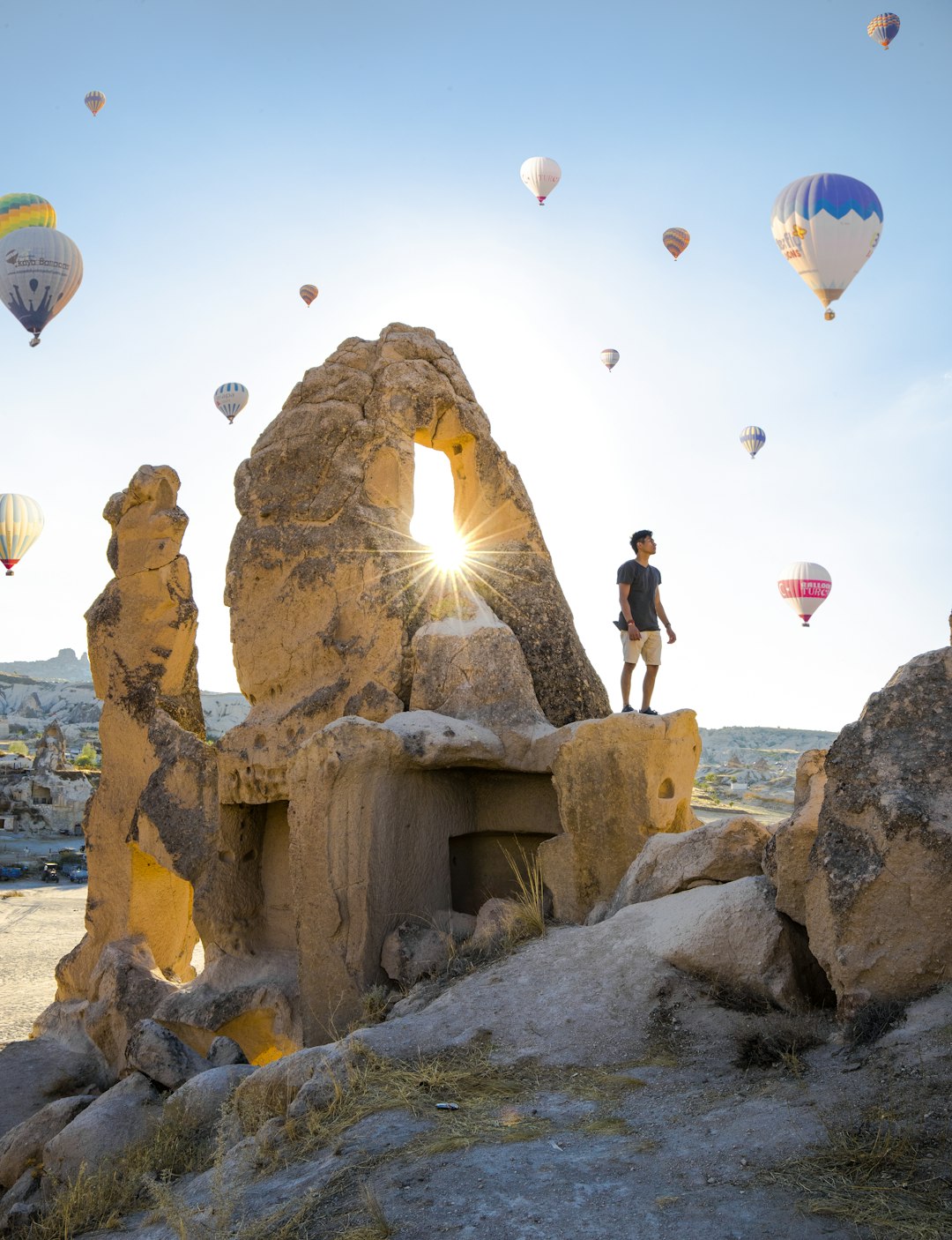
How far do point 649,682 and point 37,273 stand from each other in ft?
60.8

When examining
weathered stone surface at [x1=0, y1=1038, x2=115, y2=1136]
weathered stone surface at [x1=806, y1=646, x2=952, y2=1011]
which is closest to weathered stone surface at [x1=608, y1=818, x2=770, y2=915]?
weathered stone surface at [x1=806, y1=646, x2=952, y2=1011]

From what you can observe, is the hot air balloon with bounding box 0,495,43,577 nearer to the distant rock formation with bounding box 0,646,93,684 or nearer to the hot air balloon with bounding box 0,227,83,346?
the hot air balloon with bounding box 0,227,83,346

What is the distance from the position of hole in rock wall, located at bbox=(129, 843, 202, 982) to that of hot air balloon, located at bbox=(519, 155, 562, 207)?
20.0 metres

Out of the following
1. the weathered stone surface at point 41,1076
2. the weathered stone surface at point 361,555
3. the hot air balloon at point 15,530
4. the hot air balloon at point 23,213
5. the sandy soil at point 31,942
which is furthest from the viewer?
the hot air balloon at point 15,530

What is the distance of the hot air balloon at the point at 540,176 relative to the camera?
24.9 metres

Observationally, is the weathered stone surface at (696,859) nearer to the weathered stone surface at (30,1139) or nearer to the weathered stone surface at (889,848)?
the weathered stone surface at (889,848)

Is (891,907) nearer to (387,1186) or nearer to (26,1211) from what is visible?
(387,1186)

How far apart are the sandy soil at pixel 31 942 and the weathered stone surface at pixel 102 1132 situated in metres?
4.91

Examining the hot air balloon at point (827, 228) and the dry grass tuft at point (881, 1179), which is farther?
the hot air balloon at point (827, 228)

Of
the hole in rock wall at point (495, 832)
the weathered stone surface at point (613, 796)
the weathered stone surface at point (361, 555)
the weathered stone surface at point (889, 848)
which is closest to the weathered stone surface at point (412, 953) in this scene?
the weathered stone surface at point (613, 796)

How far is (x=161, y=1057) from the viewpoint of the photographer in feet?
18.2

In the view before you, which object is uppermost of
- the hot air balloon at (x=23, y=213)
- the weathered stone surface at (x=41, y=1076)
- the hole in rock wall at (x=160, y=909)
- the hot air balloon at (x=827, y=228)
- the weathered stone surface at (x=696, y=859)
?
the hot air balloon at (x=23, y=213)

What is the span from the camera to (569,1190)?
3098 mm

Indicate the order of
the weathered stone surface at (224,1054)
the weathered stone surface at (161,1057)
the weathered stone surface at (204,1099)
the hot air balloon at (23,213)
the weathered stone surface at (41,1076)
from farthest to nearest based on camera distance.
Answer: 1. the hot air balloon at (23,213)
2. the weathered stone surface at (41,1076)
3. the weathered stone surface at (224,1054)
4. the weathered stone surface at (161,1057)
5. the weathered stone surface at (204,1099)
